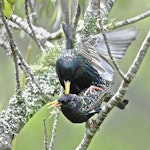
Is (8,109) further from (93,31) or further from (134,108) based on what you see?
(134,108)

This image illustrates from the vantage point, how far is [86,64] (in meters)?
3.09

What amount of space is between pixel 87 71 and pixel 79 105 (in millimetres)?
372

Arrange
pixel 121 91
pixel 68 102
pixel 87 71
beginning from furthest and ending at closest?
1. pixel 87 71
2. pixel 68 102
3. pixel 121 91

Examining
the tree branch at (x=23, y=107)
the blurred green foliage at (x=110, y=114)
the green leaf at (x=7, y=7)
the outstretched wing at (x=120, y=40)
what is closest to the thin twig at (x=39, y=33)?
the blurred green foliage at (x=110, y=114)

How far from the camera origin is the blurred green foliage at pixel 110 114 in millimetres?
3084

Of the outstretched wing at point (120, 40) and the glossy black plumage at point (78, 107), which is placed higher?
the outstretched wing at point (120, 40)

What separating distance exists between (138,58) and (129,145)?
3371 mm

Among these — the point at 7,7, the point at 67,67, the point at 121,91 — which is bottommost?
the point at 67,67

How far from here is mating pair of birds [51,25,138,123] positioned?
107 inches

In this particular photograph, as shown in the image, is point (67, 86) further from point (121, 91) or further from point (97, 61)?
point (121, 91)

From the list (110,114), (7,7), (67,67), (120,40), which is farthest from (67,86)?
(110,114)

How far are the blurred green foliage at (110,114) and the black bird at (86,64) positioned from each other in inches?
6.4

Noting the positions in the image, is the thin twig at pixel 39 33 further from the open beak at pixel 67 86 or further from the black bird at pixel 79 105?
the black bird at pixel 79 105

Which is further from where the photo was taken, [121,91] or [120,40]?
[120,40]
